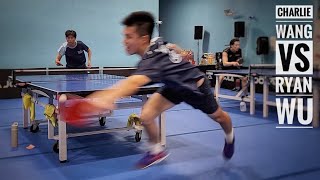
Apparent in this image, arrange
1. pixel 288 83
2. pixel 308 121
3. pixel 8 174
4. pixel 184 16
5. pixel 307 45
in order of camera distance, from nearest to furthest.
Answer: pixel 8 174
pixel 308 121
pixel 288 83
pixel 307 45
pixel 184 16

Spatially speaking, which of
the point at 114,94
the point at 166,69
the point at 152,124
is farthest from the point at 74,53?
the point at 114,94

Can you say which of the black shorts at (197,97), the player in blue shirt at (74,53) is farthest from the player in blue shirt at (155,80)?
the player in blue shirt at (74,53)

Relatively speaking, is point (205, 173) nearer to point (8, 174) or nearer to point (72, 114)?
point (72, 114)

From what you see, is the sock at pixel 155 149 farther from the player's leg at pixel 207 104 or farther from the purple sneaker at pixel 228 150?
the purple sneaker at pixel 228 150

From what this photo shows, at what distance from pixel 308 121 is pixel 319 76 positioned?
831mm

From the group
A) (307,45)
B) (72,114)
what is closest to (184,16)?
(307,45)

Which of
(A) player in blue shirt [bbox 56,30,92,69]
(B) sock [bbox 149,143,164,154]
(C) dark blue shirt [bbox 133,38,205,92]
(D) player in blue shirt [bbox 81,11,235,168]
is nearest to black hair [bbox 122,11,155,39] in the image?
(D) player in blue shirt [bbox 81,11,235,168]

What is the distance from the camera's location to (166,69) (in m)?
2.96

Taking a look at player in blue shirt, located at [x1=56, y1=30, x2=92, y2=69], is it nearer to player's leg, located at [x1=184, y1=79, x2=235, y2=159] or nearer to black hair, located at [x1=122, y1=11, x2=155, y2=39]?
player's leg, located at [x1=184, y1=79, x2=235, y2=159]

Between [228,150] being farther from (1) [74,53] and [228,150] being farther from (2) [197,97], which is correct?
(1) [74,53]

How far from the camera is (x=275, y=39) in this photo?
10.3 metres

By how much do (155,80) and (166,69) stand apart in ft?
0.70

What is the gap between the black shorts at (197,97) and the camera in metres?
3.26

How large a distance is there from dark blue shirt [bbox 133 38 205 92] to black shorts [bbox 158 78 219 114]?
0.08 meters
